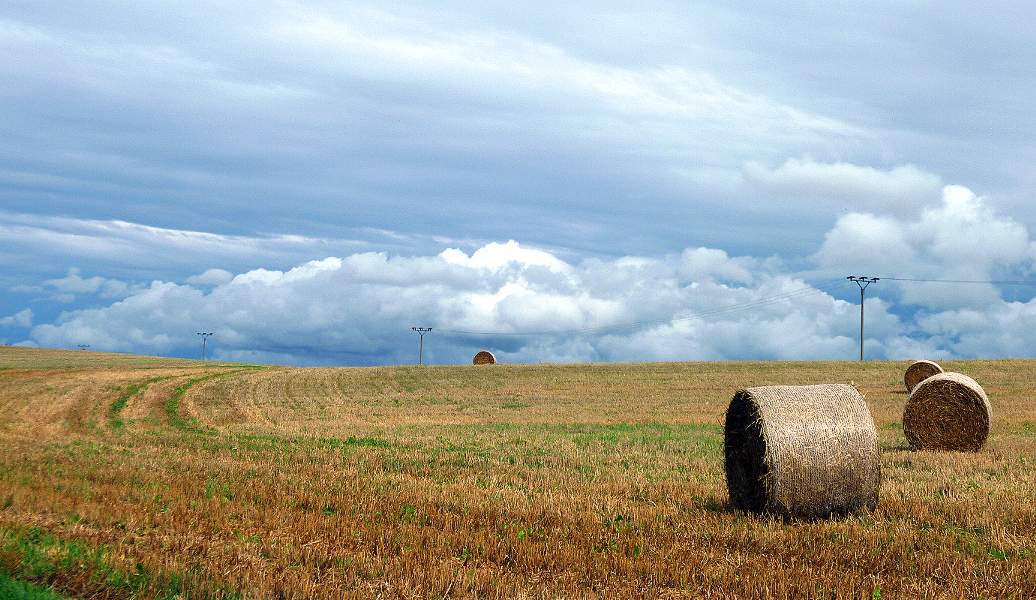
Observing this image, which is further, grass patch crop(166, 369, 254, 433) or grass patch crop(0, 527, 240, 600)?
grass patch crop(166, 369, 254, 433)

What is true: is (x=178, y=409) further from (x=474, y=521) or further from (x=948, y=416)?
(x=474, y=521)

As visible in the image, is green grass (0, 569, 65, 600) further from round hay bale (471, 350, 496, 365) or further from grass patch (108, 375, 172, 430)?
round hay bale (471, 350, 496, 365)

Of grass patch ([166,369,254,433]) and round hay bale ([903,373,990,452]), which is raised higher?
round hay bale ([903,373,990,452])

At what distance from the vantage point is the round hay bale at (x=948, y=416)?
814 inches

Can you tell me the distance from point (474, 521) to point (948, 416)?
14.8 m

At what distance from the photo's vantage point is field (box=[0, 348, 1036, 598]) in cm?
800

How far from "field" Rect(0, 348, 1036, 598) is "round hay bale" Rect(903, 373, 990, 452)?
2.10 feet

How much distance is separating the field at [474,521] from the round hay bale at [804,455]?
0.42m

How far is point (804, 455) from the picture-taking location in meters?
11.7

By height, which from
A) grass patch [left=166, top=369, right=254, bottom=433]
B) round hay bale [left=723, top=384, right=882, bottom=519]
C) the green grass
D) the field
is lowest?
grass patch [left=166, top=369, right=254, bottom=433]

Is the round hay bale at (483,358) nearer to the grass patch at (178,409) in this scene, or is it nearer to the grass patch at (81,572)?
the grass patch at (178,409)

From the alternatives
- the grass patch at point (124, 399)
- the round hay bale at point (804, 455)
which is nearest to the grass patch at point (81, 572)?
the round hay bale at point (804, 455)

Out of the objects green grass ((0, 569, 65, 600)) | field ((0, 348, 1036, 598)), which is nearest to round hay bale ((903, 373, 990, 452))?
field ((0, 348, 1036, 598))

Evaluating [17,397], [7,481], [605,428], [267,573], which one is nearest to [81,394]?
[17,397]
